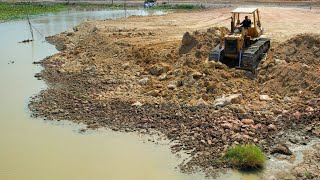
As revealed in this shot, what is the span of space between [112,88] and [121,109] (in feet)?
7.58

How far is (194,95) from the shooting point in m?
13.7

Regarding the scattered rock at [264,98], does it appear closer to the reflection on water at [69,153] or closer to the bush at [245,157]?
the bush at [245,157]

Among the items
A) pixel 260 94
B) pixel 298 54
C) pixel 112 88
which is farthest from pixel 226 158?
pixel 298 54

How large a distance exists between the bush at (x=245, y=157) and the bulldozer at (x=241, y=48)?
5989 mm

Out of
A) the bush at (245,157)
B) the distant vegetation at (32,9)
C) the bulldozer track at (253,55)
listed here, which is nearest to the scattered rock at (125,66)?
A: the bulldozer track at (253,55)

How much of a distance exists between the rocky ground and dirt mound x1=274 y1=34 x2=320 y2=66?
4 centimetres

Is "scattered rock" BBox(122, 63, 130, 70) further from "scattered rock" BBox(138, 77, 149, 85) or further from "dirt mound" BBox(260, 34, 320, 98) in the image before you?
"dirt mound" BBox(260, 34, 320, 98)

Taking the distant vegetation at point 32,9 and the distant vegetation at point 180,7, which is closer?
the distant vegetation at point 32,9

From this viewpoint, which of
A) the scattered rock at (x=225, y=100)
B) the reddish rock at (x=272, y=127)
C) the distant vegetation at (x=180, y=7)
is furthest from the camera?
the distant vegetation at (x=180, y=7)

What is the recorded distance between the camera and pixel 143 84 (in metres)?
15.5

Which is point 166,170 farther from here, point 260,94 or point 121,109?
point 260,94

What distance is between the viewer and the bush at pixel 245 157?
9531 mm

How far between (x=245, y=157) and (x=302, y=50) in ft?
26.4

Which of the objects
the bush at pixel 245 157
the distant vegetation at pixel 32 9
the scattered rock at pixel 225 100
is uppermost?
the distant vegetation at pixel 32 9
